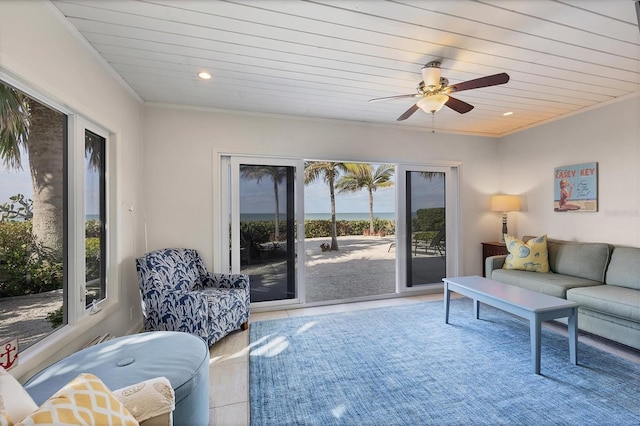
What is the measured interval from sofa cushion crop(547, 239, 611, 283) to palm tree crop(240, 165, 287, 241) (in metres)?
3.53

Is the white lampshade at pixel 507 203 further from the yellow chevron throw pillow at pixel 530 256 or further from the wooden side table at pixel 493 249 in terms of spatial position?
the yellow chevron throw pillow at pixel 530 256

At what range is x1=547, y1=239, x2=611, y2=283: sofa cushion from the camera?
10.5ft

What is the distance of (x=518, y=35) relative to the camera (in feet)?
6.68

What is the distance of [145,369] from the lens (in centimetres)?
147

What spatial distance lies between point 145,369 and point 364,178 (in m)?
9.24

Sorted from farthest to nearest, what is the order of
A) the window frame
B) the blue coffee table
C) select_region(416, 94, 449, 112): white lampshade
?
select_region(416, 94, 449, 112): white lampshade, the blue coffee table, the window frame

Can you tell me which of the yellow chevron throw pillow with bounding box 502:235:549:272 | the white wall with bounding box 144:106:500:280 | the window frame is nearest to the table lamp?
the yellow chevron throw pillow with bounding box 502:235:549:272

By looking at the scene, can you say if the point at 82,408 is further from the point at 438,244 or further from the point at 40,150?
the point at 438,244

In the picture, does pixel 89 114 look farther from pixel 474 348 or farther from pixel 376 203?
pixel 376 203

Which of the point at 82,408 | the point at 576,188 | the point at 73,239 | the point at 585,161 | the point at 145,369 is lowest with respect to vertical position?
the point at 145,369

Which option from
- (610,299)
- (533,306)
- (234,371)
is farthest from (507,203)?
(234,371)

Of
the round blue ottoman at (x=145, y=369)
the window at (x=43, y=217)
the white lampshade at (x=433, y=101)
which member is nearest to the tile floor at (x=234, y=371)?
the round blue ottoman at (x=145, y=369)

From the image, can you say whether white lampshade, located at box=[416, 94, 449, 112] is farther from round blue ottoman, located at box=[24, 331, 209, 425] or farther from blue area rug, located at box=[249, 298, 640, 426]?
round blue ottoman, located at box=[24, 331, 209, 425]

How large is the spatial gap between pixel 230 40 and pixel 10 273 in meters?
1.96
